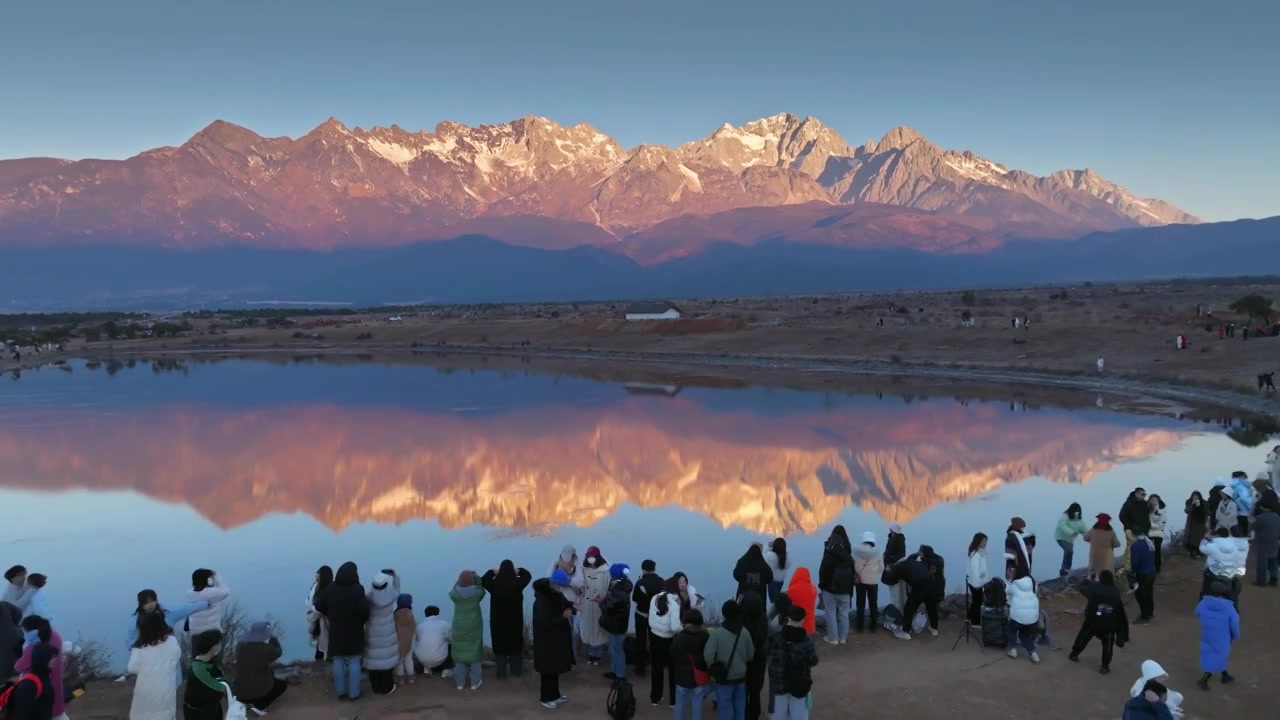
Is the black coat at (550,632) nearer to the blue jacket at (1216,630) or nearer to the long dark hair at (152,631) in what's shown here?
the long dark hair at (152,631)

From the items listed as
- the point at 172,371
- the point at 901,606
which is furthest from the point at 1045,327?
the point at 172,371

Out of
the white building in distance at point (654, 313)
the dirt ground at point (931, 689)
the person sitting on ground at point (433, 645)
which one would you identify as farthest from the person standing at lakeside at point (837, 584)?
the white building in distance at point (654, 313)

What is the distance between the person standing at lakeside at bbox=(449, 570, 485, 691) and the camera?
921cm

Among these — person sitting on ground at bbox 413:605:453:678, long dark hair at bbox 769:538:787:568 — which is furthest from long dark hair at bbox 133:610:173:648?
long dark hair at bbox 769:538:787:568

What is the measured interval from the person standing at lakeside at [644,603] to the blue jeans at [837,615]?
2046mm

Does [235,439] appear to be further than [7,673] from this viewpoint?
Yes

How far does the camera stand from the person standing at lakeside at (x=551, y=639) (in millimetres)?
8844

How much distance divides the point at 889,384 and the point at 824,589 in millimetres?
32886

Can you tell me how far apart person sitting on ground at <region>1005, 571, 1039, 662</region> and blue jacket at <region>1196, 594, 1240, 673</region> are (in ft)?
4.86

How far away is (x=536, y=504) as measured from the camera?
768 inches

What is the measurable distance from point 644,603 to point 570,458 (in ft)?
52.1

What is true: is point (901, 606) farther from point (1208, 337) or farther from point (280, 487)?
point (1208, 337)

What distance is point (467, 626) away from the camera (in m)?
9.21

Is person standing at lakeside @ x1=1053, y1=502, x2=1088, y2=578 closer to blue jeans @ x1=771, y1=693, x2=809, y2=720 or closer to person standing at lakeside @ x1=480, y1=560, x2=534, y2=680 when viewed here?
blue jeans @ x1=771, y1=693, x2=809, y2=720
